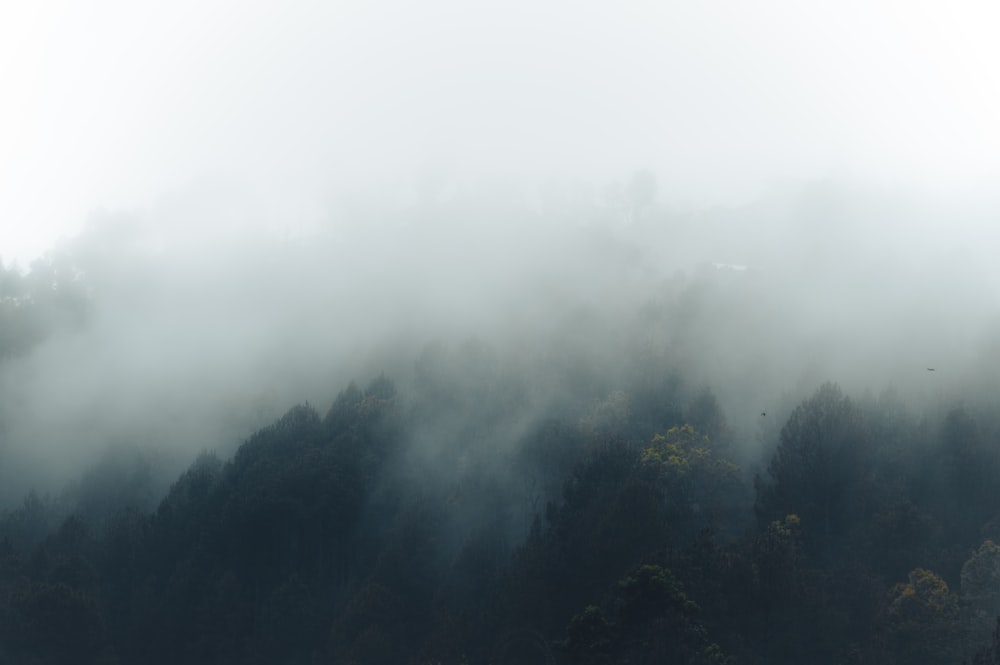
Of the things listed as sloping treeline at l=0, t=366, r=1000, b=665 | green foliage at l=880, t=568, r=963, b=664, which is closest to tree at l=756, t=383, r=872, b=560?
sloping treeline at l=0, t=366, r=1000, b=665

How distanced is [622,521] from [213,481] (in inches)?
2850

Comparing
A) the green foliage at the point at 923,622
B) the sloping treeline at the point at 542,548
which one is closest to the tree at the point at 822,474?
the sloping treeline at the point at 542,548

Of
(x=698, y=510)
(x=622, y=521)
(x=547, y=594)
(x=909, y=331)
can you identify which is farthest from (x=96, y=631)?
(x=909, y=331)

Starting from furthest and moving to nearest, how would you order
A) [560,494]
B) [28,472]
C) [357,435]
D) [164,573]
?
[28,472]
[357,435]
[164,573]
[560,494]

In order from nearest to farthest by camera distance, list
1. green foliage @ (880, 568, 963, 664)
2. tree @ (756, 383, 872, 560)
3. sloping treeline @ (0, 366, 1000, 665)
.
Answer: green foliage @ (880, 568, 963, 664), sloping treeline @ (0, 366, 1000, 665), tree @ (756, 383, 872, 560)

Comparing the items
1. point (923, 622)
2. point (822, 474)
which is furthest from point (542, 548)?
point (923, 622)

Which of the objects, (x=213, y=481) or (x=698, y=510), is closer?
(x=698, y=510)

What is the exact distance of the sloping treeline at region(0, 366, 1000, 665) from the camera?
8106 cm

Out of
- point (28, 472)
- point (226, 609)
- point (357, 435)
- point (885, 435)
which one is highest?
point (28, 472)

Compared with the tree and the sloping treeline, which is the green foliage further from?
the tree

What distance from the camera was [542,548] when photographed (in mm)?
100812

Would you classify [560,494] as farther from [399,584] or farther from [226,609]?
[226,609]

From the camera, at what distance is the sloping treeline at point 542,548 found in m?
81.1

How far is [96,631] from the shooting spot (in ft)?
355
